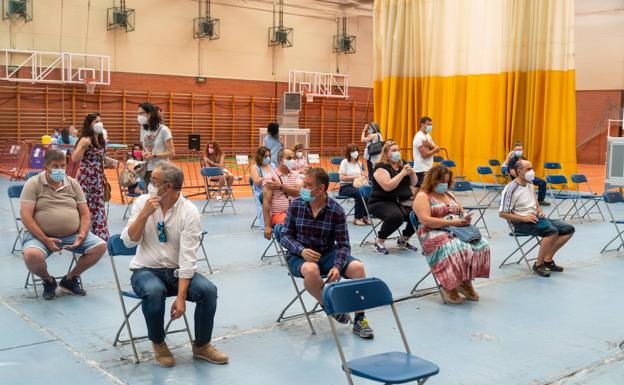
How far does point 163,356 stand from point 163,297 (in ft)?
1.31

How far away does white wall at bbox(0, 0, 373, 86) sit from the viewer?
2012cm

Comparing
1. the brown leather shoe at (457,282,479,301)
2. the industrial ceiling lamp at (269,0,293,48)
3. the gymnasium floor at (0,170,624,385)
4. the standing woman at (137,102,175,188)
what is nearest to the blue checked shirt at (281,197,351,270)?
the gymnasium floor at (0,170,624,385)

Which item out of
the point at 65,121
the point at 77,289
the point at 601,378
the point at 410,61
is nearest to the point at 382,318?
the point at 601,378

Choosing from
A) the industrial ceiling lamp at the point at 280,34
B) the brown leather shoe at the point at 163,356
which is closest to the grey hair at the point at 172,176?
the brown leather shoe at the point at 163,356

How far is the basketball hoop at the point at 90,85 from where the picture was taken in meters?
20.4

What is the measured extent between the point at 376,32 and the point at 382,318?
46.4ft

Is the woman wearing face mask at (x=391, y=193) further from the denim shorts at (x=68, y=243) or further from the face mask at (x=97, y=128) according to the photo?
the denim shorts at (x=68, y=243)

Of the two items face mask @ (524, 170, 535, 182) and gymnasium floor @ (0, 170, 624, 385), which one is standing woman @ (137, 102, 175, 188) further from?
face mask @ (524, 170, 535, 182)

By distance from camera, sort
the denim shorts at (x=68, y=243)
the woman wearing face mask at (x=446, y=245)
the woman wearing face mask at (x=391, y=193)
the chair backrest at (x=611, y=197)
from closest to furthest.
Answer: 1. the denim shorts at (x=68, y=243)
2. the woman wearing face mask at (x=446, y=245)
3. the woman wearing face mask at (x=391, y=193)
4. the chair backrest at (x=611, y=197)

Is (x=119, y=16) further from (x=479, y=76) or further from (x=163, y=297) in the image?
(x=163, y=297)

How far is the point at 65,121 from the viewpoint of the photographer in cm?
2070

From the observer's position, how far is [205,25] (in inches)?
902

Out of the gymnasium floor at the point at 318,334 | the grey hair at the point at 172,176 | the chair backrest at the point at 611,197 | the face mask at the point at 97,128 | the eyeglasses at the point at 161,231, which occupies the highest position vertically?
the face mask at the point at 97,128

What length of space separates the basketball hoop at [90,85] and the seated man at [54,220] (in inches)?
622
